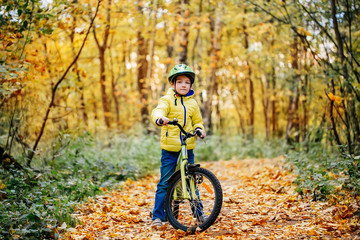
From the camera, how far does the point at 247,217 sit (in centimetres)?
464

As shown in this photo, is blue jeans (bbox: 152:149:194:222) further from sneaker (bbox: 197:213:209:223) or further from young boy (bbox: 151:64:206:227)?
sneaker (bbox: 197:213:209:223)

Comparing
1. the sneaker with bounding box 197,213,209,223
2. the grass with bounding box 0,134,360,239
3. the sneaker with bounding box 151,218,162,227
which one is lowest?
the sneaker with bounding box 151,218,162,227

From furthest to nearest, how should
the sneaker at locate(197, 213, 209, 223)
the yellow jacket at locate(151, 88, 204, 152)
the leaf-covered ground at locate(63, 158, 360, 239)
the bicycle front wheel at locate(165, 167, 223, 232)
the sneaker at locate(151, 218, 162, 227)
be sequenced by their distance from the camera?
the sneaker at locate(151, 218, 162, 227)
the yellow jacket at locate(151, 88, 204, 152)
the sneaker at locate(197, 213, 209, 223)
the bicycle front wheel at locate(165, 167, 223, 232)
the leaf-covered ground at locate(63, 158, 360, 239)

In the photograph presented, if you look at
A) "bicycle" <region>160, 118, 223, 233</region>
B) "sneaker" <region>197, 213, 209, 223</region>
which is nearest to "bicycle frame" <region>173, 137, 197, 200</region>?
"bicycle" <region>160, 118, 223, 233</region>

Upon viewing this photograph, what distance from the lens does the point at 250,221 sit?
445 centimetres

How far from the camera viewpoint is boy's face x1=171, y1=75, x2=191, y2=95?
4.39 metres

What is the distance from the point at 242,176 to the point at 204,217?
4.36 meters

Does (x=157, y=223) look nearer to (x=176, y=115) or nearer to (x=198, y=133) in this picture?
(x=198, y=133)

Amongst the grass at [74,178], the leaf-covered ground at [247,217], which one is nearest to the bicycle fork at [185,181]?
the leaf-covered ground at [247,217]

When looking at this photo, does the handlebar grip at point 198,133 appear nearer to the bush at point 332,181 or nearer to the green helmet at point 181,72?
the green helmet at point 181,72

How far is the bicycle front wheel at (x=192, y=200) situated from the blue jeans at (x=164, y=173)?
0.66 ft

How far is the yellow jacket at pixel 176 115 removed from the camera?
4.30 meters

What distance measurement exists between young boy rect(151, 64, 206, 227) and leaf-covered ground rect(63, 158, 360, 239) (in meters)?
0.42

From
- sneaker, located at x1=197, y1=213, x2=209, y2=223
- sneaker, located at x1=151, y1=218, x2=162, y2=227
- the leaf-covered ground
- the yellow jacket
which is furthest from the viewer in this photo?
sneaker, located at x1=151, y1=218, x2=162, y2=227
